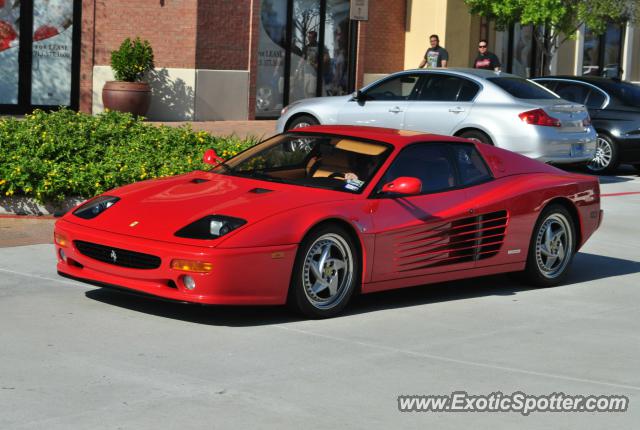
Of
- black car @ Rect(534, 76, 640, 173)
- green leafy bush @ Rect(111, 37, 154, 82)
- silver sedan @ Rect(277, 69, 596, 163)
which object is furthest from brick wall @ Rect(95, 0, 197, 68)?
black car @ Rect(534, 76, 640, 173)

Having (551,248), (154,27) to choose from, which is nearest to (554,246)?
(551,248)

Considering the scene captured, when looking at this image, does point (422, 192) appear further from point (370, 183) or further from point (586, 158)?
point (586, 158)

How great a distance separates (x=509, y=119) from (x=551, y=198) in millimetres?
6436

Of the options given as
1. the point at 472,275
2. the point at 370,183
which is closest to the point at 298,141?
the point at 370,183

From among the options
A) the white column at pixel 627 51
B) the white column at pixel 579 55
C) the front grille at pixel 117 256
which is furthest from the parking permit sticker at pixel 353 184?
the white column at pixel 627 51

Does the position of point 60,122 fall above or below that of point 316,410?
above

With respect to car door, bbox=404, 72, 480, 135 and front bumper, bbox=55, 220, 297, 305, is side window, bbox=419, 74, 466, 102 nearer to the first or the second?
car door, bbox=404, 72, 480, 135

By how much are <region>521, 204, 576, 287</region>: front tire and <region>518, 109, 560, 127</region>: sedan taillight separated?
6.08 meters

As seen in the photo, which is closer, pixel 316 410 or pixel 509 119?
pixel 316 410

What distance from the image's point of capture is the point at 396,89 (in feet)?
55.6

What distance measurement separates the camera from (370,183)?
8359 millimetres

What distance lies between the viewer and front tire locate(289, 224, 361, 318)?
25.3 ft

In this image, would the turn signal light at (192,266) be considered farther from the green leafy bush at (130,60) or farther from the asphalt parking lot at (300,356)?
the green leafy bush at (130,60)

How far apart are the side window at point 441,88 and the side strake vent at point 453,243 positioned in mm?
7563
